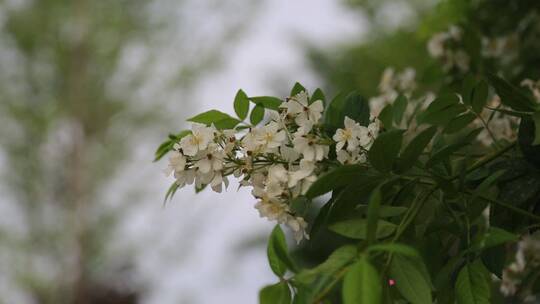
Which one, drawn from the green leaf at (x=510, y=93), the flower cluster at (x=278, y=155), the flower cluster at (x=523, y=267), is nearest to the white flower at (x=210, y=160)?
the flower cluster at (x=278, y=155)

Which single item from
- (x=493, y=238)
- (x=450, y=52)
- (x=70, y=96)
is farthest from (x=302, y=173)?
(x=70, y=96)

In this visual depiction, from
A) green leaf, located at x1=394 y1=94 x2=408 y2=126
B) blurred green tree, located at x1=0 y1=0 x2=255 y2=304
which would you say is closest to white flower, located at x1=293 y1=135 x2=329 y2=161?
green leaf, located at x1=394 y1=94 x2=408 y2=126

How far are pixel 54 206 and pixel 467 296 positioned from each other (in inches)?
187

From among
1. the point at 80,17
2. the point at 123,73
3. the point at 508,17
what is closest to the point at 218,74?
the point at 123,73

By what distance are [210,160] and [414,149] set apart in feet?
0.47

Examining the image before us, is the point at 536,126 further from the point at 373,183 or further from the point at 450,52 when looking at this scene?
the point at 450,52

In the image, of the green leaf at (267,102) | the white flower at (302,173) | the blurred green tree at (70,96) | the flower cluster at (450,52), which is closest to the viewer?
the white flower at (302,173)

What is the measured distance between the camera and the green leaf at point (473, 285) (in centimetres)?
39

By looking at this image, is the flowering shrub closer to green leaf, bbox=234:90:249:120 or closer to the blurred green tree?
green leaf, bbox=234:90:249:120

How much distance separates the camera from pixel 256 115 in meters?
0.52

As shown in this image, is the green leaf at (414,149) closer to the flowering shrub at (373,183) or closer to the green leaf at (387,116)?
the flowering shrub at (373,183)

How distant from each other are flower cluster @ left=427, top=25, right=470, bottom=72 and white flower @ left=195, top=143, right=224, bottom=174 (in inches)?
21.6

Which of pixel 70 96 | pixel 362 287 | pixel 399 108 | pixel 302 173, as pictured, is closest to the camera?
pixel 362 287

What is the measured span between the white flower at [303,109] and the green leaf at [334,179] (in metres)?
0.07
